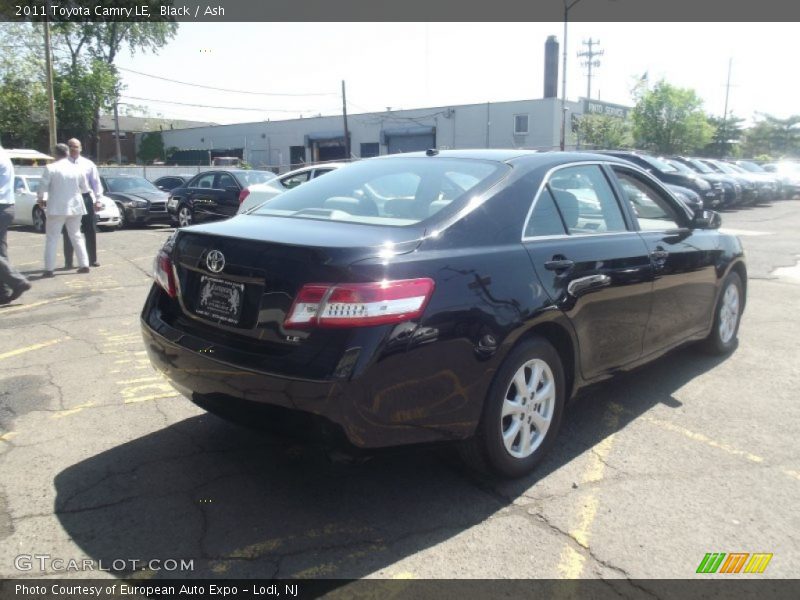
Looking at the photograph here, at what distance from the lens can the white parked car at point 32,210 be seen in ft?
52.5

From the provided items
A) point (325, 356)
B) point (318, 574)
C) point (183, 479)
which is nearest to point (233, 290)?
point (325, 356)

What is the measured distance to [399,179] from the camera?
12.1ft

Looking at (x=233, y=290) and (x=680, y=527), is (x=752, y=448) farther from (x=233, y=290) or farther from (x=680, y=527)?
(x=233, y=290)

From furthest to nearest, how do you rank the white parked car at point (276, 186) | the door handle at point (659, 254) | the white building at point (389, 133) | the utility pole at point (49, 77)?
the white building at point (389, 133)
the utility pole at point (49, 77)
the white parked car at point (276, 186)
the door handle at point (659, 254)

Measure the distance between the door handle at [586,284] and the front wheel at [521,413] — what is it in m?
0.34

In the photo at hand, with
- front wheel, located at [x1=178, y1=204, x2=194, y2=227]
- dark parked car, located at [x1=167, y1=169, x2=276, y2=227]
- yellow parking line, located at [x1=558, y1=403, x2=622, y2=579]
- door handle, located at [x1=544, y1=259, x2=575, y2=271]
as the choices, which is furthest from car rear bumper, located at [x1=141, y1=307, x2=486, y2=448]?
front wheel, located at [x1=178, y1=204, x2=194, y2=227]

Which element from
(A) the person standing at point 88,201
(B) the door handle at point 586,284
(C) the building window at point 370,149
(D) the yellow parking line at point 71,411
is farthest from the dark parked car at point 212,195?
(C) the building window at point 370,149

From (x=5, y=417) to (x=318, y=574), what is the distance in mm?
2573

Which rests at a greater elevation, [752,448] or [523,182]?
[523,182]

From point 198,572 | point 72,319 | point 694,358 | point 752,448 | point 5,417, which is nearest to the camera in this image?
point 198,572

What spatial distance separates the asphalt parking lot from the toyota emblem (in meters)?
0.85

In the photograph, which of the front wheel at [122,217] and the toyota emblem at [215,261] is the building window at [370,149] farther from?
the toyota emblem at [215,261]

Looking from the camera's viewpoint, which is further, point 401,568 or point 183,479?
point 183,479

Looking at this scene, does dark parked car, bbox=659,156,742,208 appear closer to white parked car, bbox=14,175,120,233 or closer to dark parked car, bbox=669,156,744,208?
dark parked car, bbox=669,156,744,208
